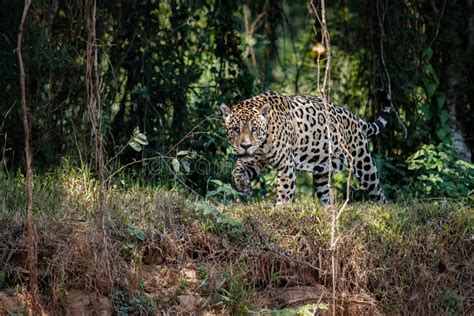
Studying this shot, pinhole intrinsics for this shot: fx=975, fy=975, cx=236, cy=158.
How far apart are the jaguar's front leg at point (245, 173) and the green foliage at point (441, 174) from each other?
73.8 inches

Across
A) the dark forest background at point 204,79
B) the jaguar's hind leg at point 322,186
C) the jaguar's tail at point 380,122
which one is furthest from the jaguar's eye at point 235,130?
the jaguar's tail at point 380,122

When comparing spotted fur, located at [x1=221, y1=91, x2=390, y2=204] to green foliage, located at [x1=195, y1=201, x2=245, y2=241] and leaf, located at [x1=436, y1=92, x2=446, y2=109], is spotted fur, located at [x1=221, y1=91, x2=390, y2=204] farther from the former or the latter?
green foliage, located at [x1=195, y1=201, x2=245, y2=241]

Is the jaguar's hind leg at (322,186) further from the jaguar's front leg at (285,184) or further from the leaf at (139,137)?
the leaf at (139,137)

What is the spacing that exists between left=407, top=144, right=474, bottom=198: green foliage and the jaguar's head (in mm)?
1985

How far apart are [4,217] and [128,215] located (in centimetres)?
103

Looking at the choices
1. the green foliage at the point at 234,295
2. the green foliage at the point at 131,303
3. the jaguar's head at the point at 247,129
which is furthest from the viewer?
the jaguar's head at the point at 247,129

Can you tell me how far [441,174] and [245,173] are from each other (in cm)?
225

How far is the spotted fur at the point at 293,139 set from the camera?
388 inches

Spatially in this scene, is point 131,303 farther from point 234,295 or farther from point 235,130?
point 235,130

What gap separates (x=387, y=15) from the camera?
11633mm

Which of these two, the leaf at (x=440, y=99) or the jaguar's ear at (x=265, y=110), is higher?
the leaf at (x=440, y=99)

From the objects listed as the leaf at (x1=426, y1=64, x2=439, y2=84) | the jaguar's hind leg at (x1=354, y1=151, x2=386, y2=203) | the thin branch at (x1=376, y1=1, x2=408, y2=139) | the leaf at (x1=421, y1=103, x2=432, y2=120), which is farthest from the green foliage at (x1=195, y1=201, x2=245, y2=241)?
the leaf at (x1=426, y1=64, x2=439, y2=84)

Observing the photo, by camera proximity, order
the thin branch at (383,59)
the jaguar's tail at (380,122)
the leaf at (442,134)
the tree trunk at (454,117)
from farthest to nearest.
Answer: the tree trunk at (454,117) → the leaf at (442,134) → the thin branch at (383,59) → the jaguar's tail at (380,122)

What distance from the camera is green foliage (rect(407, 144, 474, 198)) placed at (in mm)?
10438
